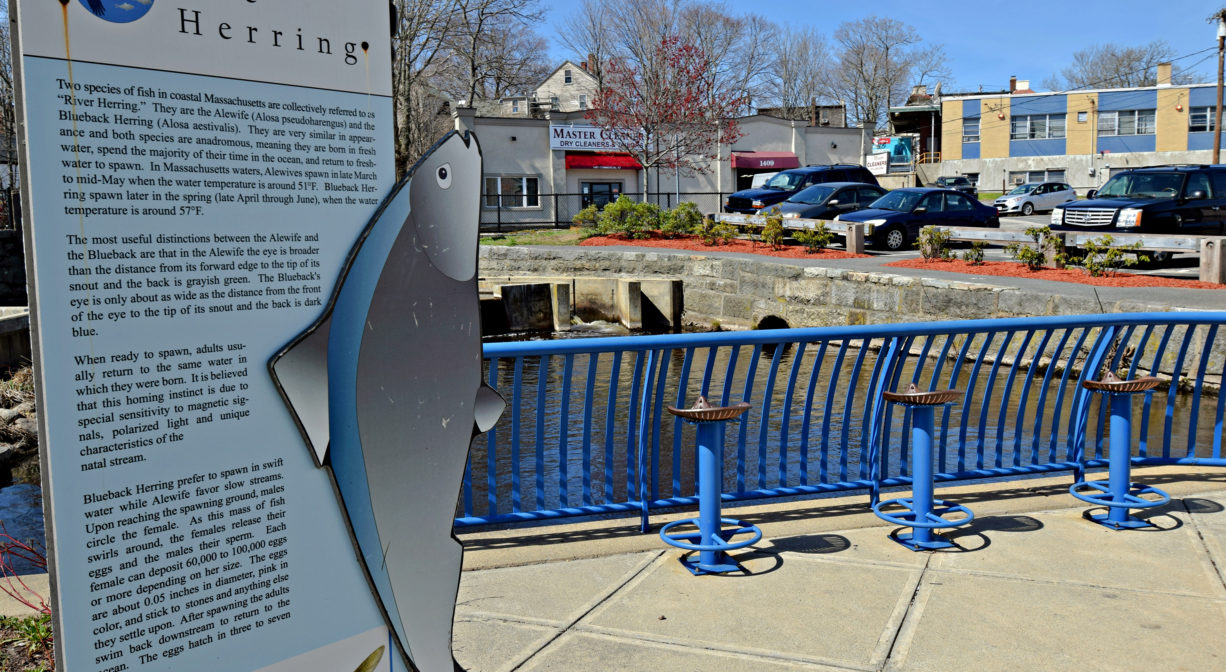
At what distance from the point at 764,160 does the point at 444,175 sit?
144ft

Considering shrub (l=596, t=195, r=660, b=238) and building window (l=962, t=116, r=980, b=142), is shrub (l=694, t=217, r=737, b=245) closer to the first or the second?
shrub (l=596, t=195, r=660, b=238)

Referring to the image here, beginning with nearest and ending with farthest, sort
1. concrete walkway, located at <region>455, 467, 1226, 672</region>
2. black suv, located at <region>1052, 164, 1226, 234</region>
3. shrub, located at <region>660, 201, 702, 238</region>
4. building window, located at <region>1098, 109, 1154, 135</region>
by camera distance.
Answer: concrete walkway, located at <region>455, 467, 1226, 672</region>
black suv, located at <region>1052, 164, 1226, 234</region>
shrub, located at <region>660, 201, 702, 238</region>
building window, located at <region>1098, 109, 1154, 135</region>

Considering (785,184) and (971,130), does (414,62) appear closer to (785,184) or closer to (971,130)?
(785,184)

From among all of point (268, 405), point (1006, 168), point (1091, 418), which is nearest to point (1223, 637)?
point (268, 405)

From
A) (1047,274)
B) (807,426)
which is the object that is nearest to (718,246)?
(1047,274)

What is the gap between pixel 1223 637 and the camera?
4262 mm

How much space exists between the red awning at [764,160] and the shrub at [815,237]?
918 inches

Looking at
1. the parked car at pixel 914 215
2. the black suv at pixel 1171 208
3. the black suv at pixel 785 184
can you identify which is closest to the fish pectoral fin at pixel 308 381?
the black suv at pixel 1171 208

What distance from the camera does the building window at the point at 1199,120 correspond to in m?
58.2

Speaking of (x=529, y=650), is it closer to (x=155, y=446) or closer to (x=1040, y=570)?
(x=155, y=446)

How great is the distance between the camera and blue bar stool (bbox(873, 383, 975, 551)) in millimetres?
5297

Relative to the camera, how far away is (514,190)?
136ft

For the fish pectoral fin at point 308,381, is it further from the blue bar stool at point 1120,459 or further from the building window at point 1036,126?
the building window at point 1036,126

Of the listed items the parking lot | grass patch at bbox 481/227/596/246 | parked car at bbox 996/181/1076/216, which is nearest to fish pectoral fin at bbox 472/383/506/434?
the parking lot
